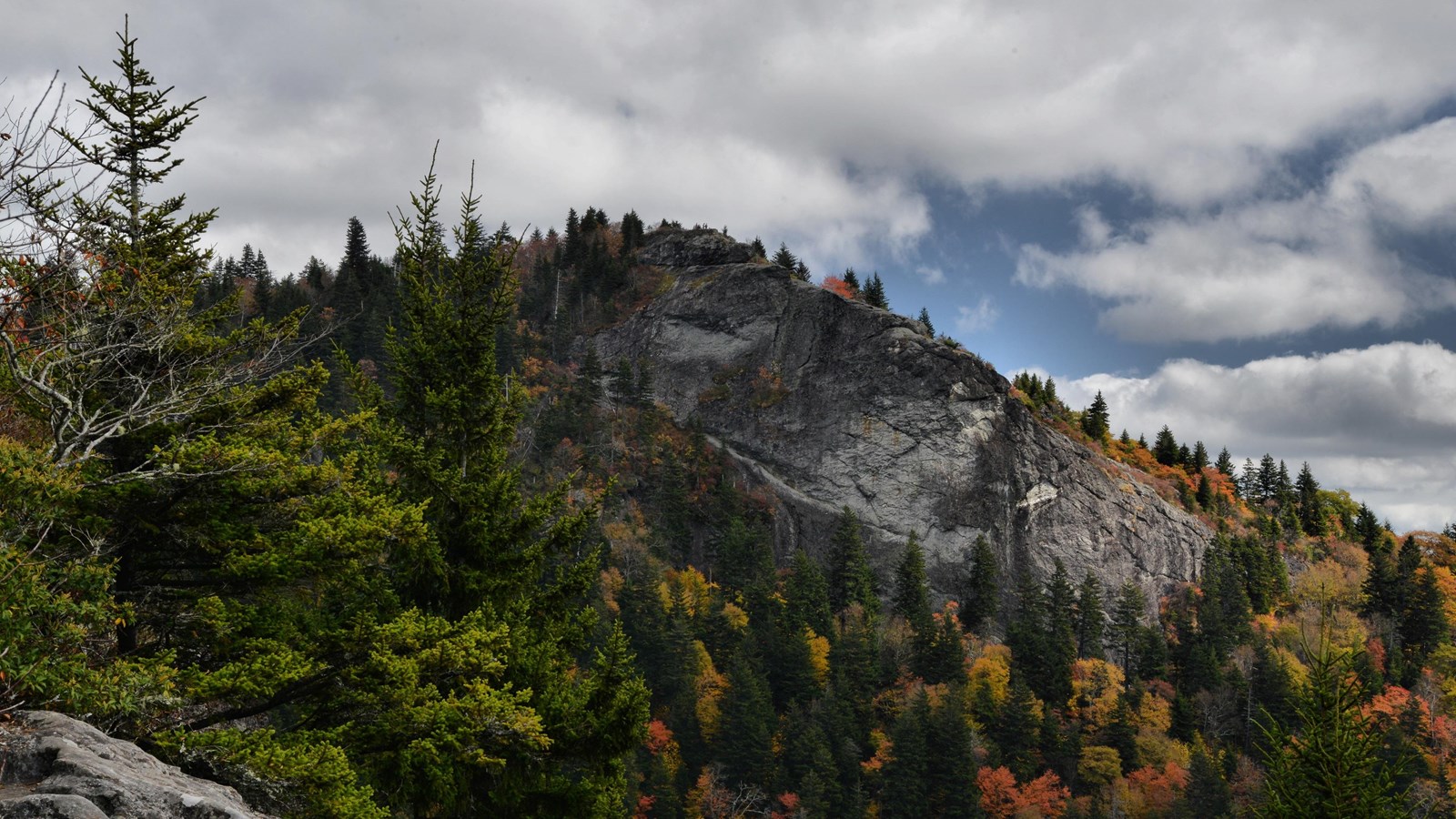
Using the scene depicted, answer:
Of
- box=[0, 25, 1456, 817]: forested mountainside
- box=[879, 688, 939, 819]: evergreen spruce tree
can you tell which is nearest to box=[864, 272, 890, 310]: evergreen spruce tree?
box=[0, 25, 1456, 817]: forested mountainside

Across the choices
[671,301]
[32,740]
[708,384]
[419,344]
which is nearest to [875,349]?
[708,384]

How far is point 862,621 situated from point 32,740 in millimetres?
72215

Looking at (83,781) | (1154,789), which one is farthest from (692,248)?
(83,781)

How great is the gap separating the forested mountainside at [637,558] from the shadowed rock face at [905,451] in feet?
1.52

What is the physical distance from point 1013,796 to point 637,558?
39.3 meters

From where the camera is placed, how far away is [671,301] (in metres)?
113

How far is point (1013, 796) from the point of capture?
58375 mm

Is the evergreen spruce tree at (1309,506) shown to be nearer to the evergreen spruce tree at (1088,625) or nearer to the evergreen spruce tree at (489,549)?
the evergreen spruce tree at (1088,625)

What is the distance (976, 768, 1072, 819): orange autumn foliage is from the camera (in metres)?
57.7

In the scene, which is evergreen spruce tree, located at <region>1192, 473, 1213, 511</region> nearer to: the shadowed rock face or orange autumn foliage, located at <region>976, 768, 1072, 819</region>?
the shadowed rock face

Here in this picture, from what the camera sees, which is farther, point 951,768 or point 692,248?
point 692,248

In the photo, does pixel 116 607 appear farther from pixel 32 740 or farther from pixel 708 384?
pixel 708 384

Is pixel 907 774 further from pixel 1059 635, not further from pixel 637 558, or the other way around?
pixel 637 558

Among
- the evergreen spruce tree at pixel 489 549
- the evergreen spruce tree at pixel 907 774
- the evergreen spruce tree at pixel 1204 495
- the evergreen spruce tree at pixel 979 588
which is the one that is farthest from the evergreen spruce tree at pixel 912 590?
the evergreen spruce tree at pixel 489 549
